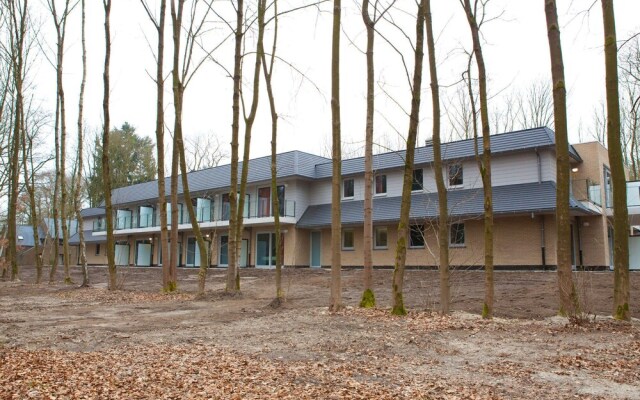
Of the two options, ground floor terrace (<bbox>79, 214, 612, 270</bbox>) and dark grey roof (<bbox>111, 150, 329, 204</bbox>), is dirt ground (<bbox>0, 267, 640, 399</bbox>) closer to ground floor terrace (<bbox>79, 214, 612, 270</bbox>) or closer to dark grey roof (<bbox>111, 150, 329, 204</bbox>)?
ground floor terrace (<bbox>79, 214, 612, 270</bbox>)

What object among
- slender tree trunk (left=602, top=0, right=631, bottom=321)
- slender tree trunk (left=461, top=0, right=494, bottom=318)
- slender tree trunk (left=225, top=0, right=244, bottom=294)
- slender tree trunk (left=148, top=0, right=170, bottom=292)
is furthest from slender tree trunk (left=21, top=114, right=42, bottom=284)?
slender tree trunk (left=602, top=0, right=631, bottom=321)

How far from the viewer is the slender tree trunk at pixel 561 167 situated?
27.3ft

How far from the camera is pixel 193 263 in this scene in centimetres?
3544

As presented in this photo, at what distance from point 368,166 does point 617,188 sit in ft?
14.5

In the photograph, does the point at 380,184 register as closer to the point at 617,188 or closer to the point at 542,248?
the point at 542,248

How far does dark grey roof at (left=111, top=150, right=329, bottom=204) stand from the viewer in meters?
28.3

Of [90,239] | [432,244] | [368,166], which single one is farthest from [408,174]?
[90,239]

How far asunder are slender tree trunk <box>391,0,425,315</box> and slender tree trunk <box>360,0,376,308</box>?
669 millimetres

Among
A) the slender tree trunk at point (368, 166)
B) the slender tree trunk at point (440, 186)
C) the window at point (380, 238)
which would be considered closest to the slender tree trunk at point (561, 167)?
the slender tree trunk at point (440, 186)

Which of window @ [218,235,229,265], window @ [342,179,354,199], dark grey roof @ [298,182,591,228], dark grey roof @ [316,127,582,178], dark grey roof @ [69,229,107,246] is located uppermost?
dark grey roof @ [316,127,582,178]

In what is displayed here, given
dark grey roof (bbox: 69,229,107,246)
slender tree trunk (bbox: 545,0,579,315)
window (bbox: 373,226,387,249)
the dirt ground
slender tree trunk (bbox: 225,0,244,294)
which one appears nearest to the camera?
the dirt ground

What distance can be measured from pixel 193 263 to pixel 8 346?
28745 millimetres

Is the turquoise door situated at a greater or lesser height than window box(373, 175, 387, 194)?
lesser

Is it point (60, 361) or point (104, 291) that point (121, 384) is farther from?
point (104, 291)
